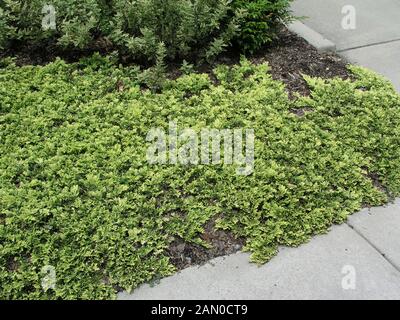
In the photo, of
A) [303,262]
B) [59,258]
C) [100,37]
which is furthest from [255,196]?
[100,37]

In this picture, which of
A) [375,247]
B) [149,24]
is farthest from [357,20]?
[375,247]

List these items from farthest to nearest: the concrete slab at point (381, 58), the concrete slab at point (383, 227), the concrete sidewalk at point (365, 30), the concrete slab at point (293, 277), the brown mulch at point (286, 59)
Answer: the concrete sidewalk at point (365, 30) < the concrete slab at point (381, 58) < the brown mulch at point (286, 59) < the concrete slab at point (383, 227) < the concrete slab at point (293, 277)

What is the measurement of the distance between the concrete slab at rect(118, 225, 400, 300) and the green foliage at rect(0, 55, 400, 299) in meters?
0.10

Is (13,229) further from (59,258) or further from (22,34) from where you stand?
(22,34)

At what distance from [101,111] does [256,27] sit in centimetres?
186

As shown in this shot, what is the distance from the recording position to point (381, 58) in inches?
209

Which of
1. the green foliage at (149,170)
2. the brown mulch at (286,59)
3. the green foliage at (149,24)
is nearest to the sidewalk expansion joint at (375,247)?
the green foliage at (149,170)

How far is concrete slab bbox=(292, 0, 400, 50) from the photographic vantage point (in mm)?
5660

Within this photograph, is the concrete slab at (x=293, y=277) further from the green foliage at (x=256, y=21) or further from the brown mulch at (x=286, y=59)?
the green foliage at (x=256, y=21)

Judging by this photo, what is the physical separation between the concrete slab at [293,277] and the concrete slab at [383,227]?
8 centimetres

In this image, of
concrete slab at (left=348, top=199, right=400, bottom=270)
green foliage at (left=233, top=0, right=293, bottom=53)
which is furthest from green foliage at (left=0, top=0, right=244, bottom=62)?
concrete slab at (left=348, top=199, right=400, bottom=270)

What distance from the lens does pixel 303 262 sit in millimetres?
3154

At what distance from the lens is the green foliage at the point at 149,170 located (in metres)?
3.10

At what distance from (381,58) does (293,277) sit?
10.7 feet
